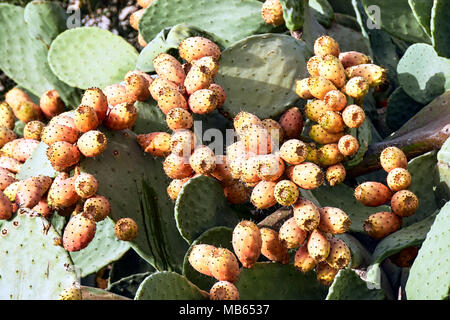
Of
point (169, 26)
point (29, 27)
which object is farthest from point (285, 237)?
point (29, 27)

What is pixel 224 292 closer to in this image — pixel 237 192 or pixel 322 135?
pixel 237 192

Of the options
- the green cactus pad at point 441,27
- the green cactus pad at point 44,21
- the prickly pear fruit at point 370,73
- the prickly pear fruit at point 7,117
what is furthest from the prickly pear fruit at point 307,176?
the green cactus pad at point 44,21

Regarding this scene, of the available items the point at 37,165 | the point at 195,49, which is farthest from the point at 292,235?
the point at 37,165

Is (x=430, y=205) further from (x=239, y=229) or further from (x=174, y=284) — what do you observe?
(x=174, y=284)

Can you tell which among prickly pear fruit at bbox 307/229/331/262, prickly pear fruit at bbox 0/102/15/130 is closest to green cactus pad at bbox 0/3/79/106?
prickly pear fruit at bbox 0/102/15/130

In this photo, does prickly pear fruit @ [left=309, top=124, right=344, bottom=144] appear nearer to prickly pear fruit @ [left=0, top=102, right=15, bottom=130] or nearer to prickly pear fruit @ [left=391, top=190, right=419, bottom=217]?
prickly pear fruit @ [left=391, top=190, right=419, bottom=217]

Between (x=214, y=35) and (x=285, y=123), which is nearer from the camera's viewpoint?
(x=285, y=123)

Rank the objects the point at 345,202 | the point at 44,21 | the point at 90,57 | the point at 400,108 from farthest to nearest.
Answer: the point at 44,21 < the point at 90,57 < the point at 400,108 < the point at 345,202
